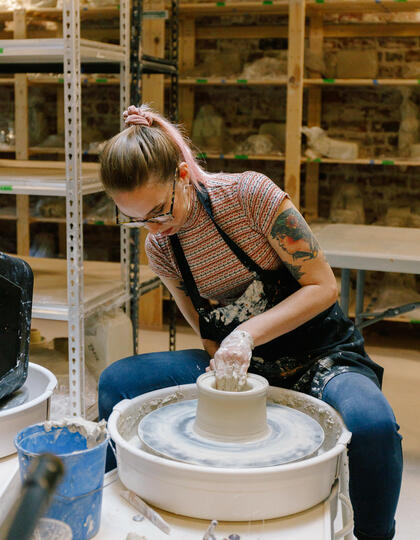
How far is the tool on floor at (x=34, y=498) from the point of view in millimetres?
467

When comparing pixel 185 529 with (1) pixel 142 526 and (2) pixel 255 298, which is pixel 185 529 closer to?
(1) pixel 142 526

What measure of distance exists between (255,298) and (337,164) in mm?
A: 3464

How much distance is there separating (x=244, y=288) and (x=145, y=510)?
743mm

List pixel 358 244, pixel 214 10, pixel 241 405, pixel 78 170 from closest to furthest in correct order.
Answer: pixel 241 405, pixel 78 170, pixel 358 244, pixel 214 10

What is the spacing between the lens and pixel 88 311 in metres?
2.70

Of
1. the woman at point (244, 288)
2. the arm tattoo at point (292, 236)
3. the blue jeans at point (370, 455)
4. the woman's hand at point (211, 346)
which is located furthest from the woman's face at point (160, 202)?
the blue jeans at point (370, 455)

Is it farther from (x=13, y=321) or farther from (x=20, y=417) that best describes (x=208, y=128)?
(x=20, y=417)

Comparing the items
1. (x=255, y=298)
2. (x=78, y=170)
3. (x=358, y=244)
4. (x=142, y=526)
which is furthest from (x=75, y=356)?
(x=142, y=526)

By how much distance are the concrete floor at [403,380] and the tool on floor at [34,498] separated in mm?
1974

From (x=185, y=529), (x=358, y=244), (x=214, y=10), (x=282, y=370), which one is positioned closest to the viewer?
(x=185, y=529)

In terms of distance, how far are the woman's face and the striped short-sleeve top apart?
0.06 m

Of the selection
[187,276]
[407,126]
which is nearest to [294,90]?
[407,126]

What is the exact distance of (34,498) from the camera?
48 cm

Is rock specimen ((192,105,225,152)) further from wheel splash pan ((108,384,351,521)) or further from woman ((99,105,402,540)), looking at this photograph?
wheel splash pan ((108,384,351,521))
